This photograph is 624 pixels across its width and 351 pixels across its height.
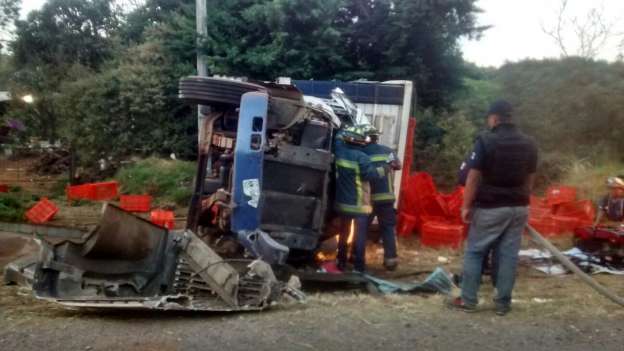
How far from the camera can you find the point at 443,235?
852cm

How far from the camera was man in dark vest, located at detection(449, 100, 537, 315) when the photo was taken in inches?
188

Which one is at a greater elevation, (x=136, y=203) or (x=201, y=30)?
(x=201, y=30)

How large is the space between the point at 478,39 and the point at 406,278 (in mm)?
8292

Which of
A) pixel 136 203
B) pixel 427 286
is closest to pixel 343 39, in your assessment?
pixel 136 203

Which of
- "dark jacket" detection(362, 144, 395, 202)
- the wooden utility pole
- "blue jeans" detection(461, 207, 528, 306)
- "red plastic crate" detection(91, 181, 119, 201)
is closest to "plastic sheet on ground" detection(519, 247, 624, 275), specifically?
"dark jacket" detection(362, 144, 395, 202)

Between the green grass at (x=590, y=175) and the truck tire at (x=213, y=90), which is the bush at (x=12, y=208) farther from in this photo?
the green grass at (x=590, y=175)

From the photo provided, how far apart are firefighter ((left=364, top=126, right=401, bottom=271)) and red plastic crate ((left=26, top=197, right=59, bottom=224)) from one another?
20.3 feet

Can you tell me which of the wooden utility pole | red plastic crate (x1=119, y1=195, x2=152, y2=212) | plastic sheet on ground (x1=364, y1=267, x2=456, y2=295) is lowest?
red plastic crate (x1=119, y1=195, x2=152, y2=212)

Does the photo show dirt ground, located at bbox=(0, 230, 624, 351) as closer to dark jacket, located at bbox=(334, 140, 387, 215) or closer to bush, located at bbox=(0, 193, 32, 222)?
dark jacket, located at bbox=(334, 140, 387, 215)

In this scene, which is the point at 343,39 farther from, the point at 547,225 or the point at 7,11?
the point at 7,11

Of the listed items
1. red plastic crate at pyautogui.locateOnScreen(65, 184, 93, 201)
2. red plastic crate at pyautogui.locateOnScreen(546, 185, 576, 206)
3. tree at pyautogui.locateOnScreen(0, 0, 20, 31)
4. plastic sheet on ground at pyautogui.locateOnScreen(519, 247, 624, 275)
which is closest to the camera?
plastic sheet on ground at pyautogui.locateOnScreen(519, 247, 624, 275)

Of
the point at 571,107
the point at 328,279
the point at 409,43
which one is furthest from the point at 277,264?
the point at 571,107

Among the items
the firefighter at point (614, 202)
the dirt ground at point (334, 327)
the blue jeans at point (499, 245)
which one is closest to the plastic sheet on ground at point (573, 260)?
the firefighter at point (614, 202)

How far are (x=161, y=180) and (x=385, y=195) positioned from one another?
755cm
